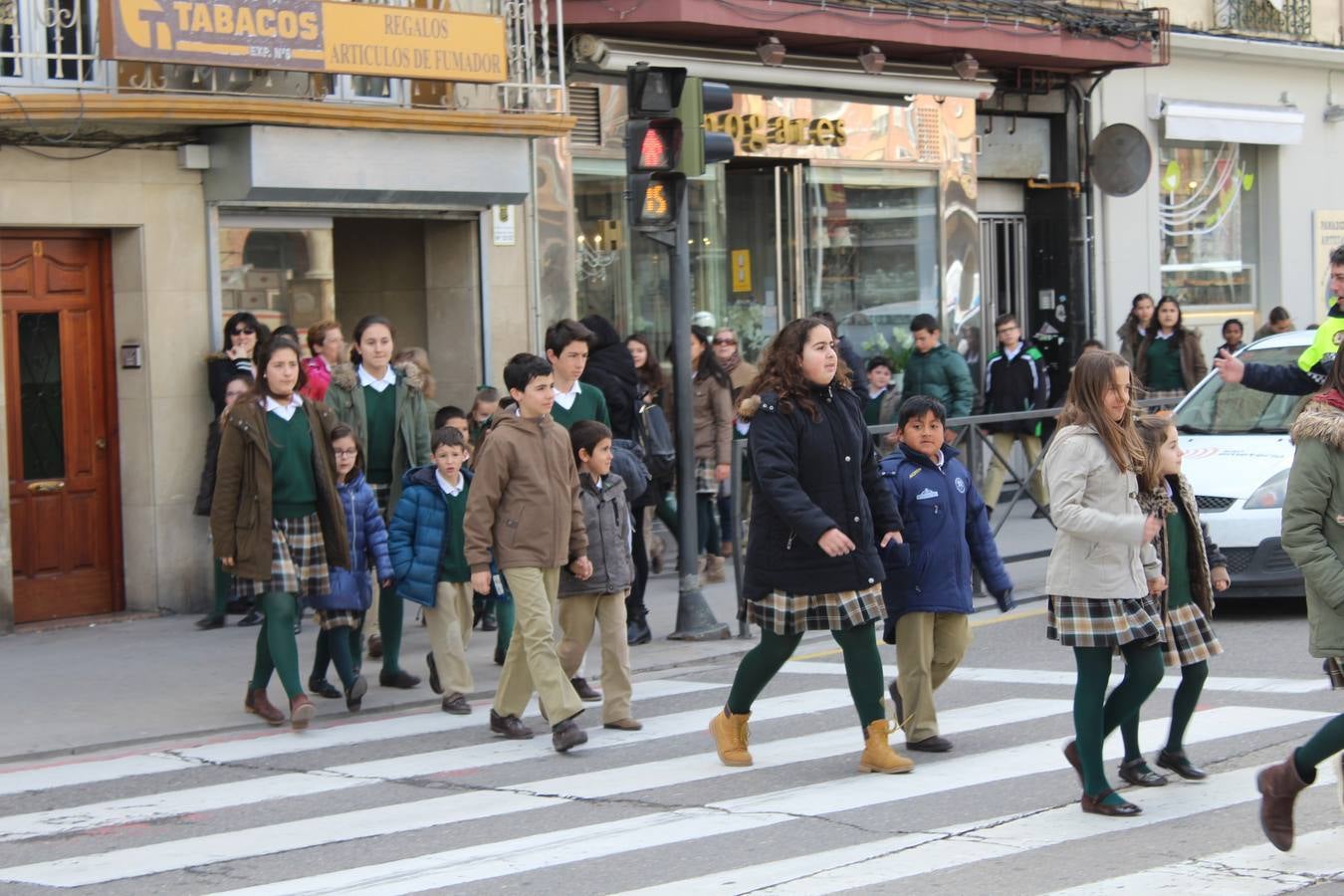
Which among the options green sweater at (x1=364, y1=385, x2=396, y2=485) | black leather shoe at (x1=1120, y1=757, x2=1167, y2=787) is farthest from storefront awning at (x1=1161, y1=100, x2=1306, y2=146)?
black leather shoe at (x1=1120, y1=757, x2=1167, y2=787)

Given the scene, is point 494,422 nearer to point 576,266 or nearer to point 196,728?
point 196,728

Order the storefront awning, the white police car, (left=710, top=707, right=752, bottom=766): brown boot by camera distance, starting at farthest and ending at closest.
Answer: the storefront awning, the white police car, (left=710, top=707, right=752, bottom=766): brown boot

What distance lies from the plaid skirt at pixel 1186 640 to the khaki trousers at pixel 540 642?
264cm

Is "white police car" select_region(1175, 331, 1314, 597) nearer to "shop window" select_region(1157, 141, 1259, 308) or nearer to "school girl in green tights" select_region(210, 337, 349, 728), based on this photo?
"school girl in green tights" select_region(210, 337, 349, 728)

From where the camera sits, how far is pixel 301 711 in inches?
356

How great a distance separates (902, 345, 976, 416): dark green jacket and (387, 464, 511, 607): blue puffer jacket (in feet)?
21.9

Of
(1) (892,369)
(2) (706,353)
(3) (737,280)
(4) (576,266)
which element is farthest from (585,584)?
(1) (892,369)

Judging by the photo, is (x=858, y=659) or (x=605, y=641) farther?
(x=605, y=641)

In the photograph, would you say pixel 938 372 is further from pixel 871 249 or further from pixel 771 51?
pixel 871 249

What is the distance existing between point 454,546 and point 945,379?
6872 mm

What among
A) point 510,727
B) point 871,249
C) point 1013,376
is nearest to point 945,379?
point 1013,376

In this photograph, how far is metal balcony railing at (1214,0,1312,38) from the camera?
73.1ft

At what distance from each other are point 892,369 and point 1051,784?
1159cm

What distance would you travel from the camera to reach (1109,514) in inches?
264
